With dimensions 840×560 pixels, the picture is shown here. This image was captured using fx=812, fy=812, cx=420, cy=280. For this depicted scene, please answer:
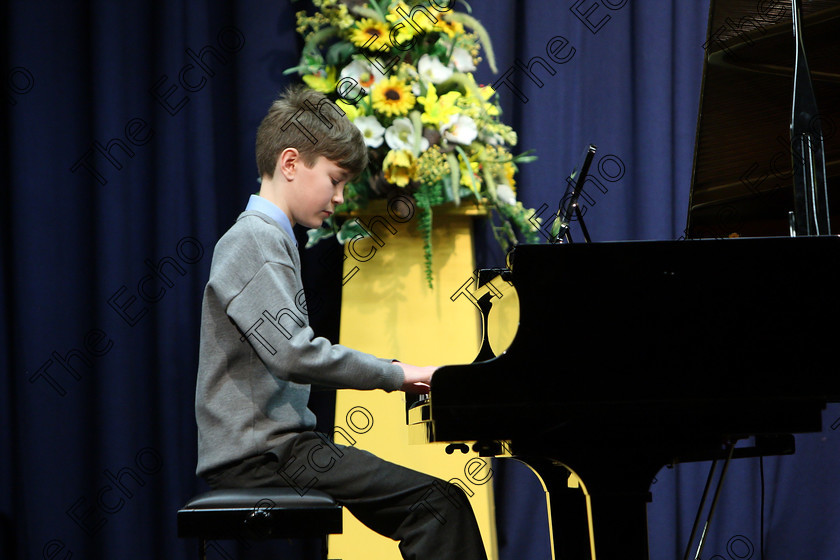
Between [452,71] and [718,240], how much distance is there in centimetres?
129

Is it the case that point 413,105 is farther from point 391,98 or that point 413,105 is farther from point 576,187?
point 576,187

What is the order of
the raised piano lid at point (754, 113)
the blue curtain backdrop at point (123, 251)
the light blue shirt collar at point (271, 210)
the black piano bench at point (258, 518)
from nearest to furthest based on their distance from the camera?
the black piano bench at point (258, 518)
the light blue shirt collar at point (271, 210)
the raised piano lid at point (754, 113)
the blue curtain backdrop at point (123, 251)

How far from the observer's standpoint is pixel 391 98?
2453 millimetres

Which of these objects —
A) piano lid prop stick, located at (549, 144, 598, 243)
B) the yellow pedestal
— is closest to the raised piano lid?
piano lid prop stick, located at (549, 144, 598, 243)

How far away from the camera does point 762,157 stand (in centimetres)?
223

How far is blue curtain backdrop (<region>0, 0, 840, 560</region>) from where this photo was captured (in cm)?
273

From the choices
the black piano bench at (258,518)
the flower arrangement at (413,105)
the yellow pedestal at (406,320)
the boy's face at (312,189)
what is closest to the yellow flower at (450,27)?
the flower arrangement at (413,105)

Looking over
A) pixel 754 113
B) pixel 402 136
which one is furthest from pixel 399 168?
pixel 754 113

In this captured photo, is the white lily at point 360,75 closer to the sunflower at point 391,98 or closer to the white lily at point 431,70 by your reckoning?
the sunflower at point 391,98

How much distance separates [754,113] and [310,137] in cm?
122

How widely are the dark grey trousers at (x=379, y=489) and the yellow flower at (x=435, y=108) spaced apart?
1.08m

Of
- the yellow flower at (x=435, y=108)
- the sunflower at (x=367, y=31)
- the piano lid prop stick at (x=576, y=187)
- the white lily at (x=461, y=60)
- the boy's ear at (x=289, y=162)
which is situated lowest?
the piano lid prop stick at (x=576, y=187)

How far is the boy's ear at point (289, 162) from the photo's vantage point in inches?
79.0

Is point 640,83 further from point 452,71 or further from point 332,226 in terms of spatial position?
point 332,226
